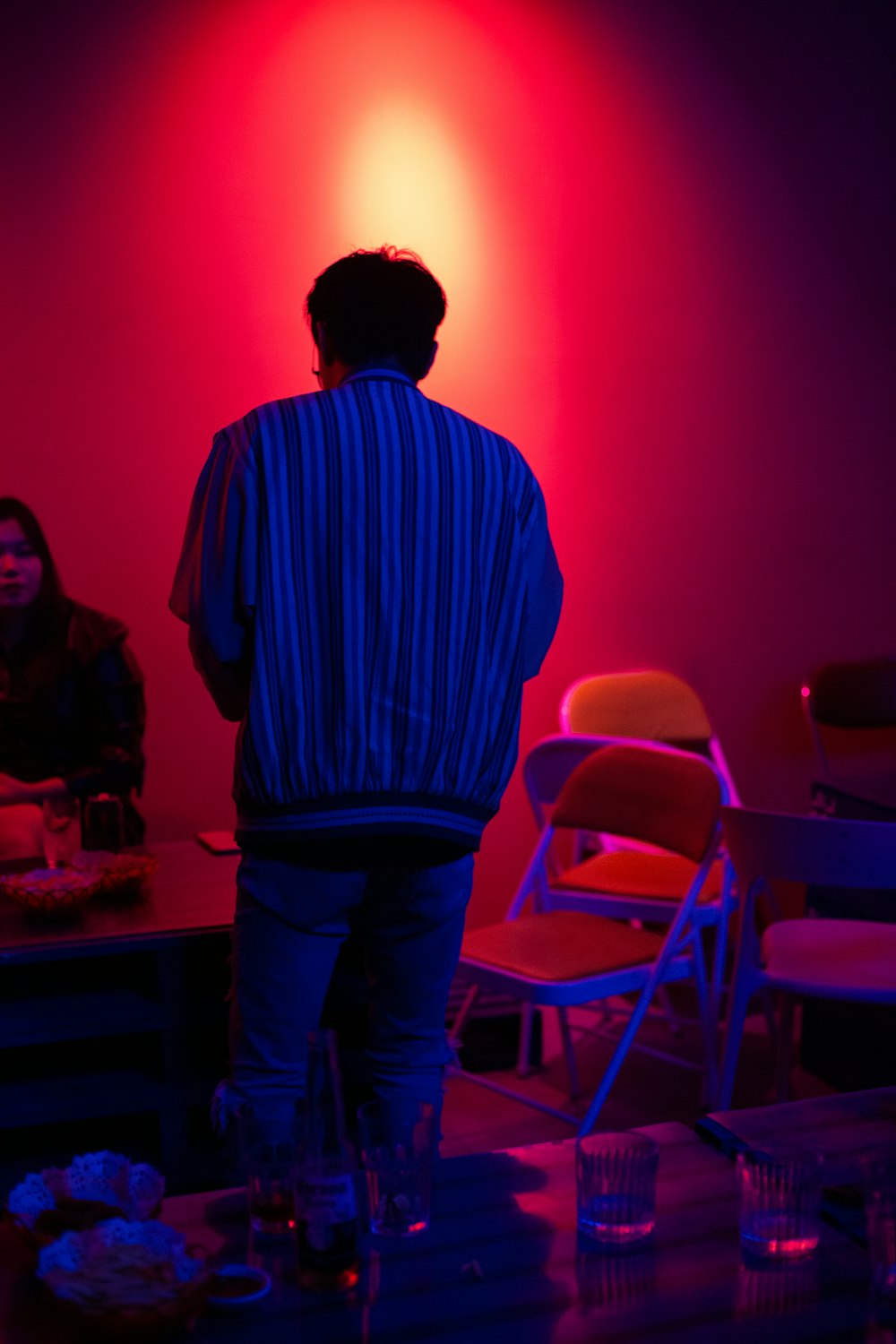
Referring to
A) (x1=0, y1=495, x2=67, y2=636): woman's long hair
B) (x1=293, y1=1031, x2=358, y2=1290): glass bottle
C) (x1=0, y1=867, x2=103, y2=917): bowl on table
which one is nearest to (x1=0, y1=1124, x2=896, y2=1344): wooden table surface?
(x1=293, y1=1031, x2=358, y2=1290): glass bottle

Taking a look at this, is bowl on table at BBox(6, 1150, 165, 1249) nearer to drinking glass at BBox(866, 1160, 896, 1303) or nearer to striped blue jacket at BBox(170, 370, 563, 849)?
striped blue jacket at BBox(170, 370, 563, 849)

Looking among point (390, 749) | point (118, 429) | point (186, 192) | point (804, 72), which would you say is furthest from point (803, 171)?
point (390, 749)

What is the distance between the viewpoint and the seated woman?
348 centimetres

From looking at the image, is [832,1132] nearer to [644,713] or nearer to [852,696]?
[644,713]

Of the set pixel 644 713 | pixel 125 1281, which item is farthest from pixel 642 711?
pixel 125 1281

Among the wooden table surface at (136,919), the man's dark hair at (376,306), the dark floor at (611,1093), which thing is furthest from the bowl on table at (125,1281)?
the dark floor at (611,1093)

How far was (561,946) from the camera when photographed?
300 centimetres

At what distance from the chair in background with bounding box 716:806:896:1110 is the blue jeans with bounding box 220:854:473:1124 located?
96 centimetres

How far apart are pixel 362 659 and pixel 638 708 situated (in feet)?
8.59

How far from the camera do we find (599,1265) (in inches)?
51.0

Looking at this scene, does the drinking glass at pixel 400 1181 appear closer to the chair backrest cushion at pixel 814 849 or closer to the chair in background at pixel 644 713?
the chair backrest cushion at pixel 814 849

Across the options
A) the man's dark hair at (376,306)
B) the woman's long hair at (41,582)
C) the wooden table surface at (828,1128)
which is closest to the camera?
the wooden table surface at (828,1128)

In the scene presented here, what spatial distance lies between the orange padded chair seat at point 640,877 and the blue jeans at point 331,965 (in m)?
1.54

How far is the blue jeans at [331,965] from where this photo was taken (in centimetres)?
182
